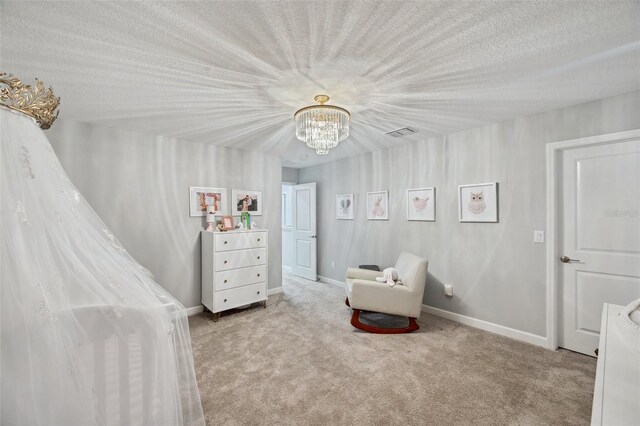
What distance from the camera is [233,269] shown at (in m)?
3.71

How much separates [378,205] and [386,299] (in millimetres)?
1715

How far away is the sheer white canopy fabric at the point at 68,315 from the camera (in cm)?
101

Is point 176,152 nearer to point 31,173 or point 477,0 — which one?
point 31,173

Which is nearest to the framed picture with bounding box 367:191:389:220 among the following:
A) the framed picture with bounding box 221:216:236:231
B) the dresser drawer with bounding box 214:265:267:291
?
the dresser drawer with bounding box 214:265:267:291

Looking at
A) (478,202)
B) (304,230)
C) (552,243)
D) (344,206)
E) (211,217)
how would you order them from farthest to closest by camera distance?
(304,230), (344,206), (211,217), (478,202), (552,243)

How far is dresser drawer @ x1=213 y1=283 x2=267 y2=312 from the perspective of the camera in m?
3.55

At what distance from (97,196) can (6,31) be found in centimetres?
193

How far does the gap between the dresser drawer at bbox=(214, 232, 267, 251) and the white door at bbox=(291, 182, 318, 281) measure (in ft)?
5.68

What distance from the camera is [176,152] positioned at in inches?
144

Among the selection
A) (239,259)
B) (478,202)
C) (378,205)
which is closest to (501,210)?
(478,202)

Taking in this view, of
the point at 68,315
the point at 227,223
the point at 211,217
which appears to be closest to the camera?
the point at 68,315

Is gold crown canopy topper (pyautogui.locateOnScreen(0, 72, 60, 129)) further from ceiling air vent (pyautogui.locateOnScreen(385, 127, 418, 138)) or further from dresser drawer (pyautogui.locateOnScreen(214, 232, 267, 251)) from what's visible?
ceiling air vent (pyautogui.locateOnScreen(385, 127, 418, 138))

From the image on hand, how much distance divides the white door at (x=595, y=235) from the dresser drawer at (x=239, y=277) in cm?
351

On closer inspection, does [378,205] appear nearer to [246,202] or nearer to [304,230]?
[304,230]
